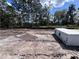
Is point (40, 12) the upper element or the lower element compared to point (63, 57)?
upper

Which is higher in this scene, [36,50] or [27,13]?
[27,13]

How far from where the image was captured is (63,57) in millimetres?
5367

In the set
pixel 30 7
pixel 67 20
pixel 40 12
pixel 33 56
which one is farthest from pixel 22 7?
pixel 33 56

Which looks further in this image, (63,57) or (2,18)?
(2,18)

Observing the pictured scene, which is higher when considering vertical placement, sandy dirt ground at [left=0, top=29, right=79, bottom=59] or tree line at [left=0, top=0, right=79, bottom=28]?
tree line at [left=0, top=0, right=79, bottom=28]

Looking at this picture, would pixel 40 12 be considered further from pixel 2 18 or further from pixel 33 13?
pixel 2 18

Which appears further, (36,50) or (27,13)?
(27,13)

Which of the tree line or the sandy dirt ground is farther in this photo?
the tree line

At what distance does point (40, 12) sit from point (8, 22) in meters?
7.32

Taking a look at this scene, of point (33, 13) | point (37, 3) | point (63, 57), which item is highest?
point (37, 3)

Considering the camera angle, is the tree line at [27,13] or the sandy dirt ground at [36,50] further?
the tree line at [27,13]

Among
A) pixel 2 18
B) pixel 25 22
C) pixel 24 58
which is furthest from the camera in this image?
pixel 25 22

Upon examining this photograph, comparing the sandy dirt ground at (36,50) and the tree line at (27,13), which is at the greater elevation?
the tree line at (27,13)

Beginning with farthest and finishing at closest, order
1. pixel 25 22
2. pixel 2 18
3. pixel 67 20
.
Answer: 1. pixel 67 20
2. pixel 25 22
3. pixel 2 18
